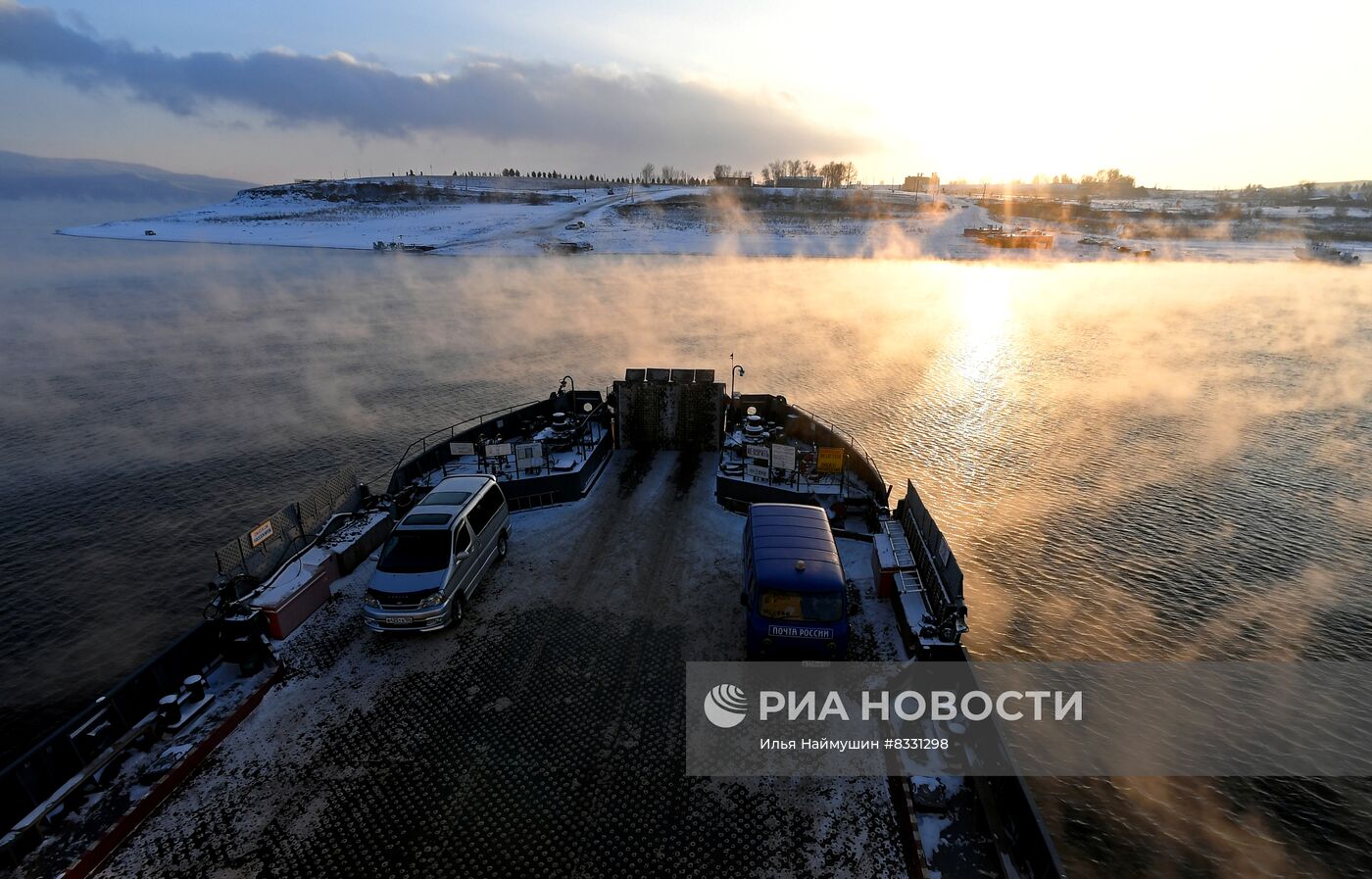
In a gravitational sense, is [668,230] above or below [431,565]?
above

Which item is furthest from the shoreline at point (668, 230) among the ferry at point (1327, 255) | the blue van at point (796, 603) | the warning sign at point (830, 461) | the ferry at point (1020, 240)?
the blue van at point (796, 603)

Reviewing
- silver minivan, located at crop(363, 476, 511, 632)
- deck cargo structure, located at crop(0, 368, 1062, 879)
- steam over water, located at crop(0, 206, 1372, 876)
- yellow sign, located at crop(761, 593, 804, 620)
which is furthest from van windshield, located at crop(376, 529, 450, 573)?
steam over water, located at crop(0, 206, 1372, 876)

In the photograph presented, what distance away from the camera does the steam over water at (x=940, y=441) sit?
16.1 m

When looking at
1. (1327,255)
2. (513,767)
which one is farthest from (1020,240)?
(513,767)

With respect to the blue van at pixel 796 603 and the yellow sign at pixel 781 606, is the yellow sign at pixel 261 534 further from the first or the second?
the yellow sign at pixel 781 606

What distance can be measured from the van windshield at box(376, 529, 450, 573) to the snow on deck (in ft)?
4.77

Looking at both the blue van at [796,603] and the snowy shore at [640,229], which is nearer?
the blue van at [796,603]

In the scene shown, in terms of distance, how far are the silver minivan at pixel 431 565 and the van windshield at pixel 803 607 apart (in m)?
6.27

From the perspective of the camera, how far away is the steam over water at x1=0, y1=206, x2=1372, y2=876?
16.1m

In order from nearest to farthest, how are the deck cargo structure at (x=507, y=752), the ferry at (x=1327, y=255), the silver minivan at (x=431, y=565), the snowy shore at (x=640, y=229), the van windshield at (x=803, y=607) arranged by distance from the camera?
1. the deck cargo structure at (x=507, y=752)
2. the van windshield at (x=803, y=607)
3. the silver minivan at (x=431, y=565)
4. the ferry at (x=1327, y=255)
5. the snowy shore at (x=640, y=229)

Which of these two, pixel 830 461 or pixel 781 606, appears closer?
pixel 781 606

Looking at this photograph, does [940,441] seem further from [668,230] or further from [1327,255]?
[1327,255]

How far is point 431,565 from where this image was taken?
41.4 feet

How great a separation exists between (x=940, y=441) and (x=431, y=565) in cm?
2425
